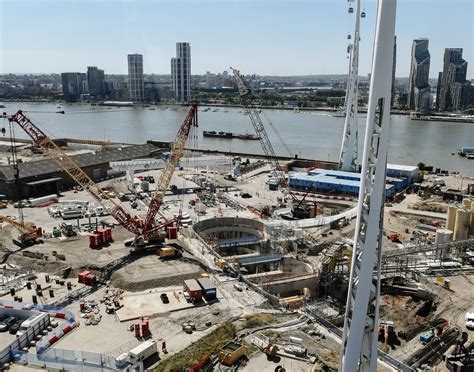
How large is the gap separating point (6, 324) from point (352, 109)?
2339 cm

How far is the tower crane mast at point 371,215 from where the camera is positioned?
6.22 m

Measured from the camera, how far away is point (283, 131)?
60.9 metres

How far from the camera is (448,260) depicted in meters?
17.0

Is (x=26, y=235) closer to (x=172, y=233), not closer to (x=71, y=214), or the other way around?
(x=71, y=214)

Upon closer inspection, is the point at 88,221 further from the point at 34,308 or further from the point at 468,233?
the point at 468,233

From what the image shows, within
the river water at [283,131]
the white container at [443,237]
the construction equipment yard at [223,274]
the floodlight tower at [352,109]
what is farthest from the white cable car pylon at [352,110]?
the white container at [443,237]

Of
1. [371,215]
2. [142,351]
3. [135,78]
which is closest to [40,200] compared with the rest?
[142,351]

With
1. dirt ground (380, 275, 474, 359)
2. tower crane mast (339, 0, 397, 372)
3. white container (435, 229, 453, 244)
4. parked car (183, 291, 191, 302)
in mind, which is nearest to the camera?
tower crane mast (339, 0, 397, 372)

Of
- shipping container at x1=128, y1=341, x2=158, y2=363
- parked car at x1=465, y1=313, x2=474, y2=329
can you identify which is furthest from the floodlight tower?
shipping container at x1=128, y1=341, x2=158, y2=363

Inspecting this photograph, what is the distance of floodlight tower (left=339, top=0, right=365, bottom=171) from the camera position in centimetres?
2730

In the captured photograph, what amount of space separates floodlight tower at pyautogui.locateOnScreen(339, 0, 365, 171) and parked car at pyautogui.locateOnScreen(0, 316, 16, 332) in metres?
22.4

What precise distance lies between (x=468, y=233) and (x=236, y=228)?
9847 millimetres

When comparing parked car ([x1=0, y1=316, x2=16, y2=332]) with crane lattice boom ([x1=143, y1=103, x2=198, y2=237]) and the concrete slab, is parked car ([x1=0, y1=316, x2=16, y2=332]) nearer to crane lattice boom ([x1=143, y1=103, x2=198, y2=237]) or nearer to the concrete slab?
the concrete slab

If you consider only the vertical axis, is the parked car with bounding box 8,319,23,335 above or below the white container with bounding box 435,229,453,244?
below
